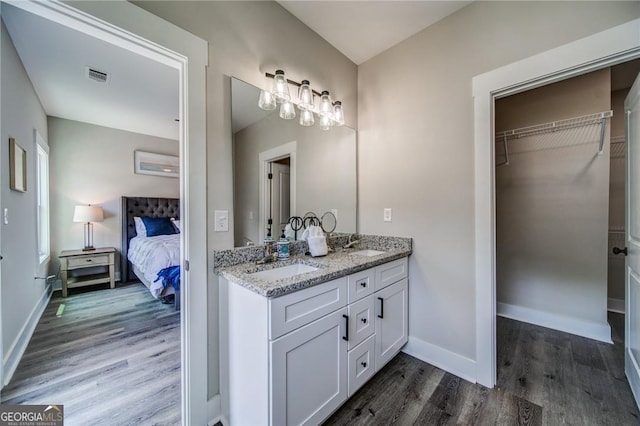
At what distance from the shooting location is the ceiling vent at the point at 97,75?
2.29 meters

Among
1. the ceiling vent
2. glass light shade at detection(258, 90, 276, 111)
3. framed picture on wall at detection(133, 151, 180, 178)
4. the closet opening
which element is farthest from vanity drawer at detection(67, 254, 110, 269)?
the closet opening

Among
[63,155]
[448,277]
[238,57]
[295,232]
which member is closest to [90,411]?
[295,232]

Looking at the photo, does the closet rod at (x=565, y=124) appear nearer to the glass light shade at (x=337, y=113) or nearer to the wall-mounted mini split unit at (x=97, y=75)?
the glass light shade at (x=337, y=113)

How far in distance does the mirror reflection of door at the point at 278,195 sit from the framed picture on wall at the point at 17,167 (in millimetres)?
2013

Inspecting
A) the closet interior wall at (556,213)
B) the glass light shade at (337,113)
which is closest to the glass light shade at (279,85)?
the glass light shade at (337,113)

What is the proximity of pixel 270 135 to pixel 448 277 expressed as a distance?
1679 mm

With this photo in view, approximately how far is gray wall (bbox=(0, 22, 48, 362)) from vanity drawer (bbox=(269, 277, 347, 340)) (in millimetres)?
1886

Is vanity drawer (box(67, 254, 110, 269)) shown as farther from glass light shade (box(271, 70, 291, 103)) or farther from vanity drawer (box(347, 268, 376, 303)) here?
vanity drawer (box(347, 268, 376, 303))

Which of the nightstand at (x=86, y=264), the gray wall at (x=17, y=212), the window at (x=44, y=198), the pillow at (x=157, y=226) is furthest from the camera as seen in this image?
the pillow at (x=157, y=226)

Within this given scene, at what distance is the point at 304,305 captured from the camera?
3.79 feet

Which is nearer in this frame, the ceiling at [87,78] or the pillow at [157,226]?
the ceiling at [87,78]

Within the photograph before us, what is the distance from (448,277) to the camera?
1791 millimetres

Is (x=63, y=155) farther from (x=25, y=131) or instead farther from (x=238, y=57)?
(x=238, y=57)

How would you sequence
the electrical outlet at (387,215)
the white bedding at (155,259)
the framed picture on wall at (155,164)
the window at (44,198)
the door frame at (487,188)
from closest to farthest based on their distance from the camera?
→ the door frame at (487,188) → the electrical outlet at (387,215) → the white bedding at (155,259) → the window at (44,198) → the framed picture on wall at (155,164)
